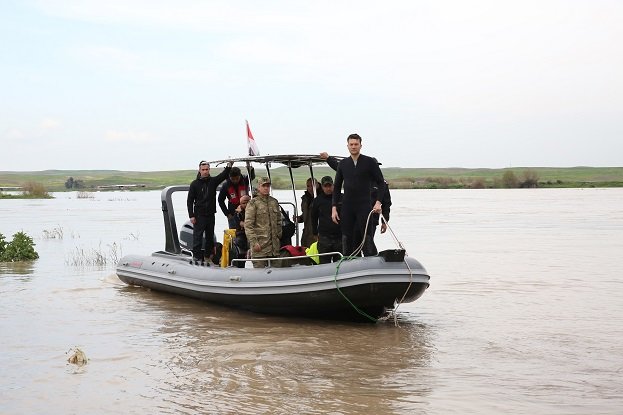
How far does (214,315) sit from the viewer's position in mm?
11016

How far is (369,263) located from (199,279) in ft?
9.55

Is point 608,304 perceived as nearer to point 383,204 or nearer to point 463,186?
point 383,204

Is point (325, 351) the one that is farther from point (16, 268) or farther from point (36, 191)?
point (36, 191)

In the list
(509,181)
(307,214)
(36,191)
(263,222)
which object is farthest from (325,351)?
(509,181)

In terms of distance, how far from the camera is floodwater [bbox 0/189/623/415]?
22.4 ft

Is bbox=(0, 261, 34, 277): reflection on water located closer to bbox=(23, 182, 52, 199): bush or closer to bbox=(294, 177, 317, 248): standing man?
bbox=(294, 177, 317, 248): standing man

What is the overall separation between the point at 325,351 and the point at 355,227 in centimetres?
178

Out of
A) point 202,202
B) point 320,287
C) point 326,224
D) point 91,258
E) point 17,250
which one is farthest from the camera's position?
point 91,258

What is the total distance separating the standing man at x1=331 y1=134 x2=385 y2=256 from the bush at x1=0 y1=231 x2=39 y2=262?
10.7 metres

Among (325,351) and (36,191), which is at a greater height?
(36,191)

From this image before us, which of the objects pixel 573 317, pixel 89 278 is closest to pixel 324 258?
pixel 573 317

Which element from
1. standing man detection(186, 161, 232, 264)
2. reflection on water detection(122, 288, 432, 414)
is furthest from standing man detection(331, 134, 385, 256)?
standing man detection(186, 161, 232, 264)

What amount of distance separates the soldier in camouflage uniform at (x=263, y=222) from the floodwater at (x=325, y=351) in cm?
89

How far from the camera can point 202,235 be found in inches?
475
